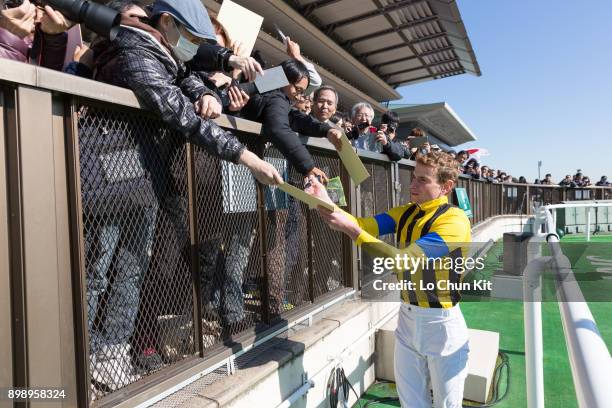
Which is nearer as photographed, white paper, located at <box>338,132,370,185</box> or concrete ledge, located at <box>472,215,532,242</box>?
white paper, located at <box>338,132,370,185</box>

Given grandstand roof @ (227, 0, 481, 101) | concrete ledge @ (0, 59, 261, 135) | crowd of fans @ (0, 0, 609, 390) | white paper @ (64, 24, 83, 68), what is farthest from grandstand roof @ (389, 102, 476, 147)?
concrete ledge @ (0, 59, 261, 135)

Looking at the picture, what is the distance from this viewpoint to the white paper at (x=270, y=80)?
8.79 ft

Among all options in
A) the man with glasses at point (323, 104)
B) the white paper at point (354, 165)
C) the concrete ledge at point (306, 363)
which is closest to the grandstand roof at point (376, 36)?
the man with glasses at point (323, 104)

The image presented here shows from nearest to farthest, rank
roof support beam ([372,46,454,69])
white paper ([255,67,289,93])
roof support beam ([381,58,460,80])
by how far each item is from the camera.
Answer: white paper ([255,67,289,93]) → roof support beam ([372,46,454,69]) → roof support beam ([381,58,460,80])

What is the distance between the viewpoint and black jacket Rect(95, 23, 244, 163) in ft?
6.20

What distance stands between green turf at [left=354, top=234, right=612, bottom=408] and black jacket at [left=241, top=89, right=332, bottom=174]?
2287mm

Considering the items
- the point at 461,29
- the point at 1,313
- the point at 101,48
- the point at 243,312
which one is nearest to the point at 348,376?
the point at 243,312

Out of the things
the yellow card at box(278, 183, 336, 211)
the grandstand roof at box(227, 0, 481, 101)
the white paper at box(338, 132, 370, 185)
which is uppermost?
the grandstand roof at box(227, 0, 481, 101)

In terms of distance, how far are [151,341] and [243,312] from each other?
0.72m

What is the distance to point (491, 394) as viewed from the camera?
146 inches

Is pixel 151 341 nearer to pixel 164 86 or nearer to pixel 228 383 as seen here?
pixel 228 383

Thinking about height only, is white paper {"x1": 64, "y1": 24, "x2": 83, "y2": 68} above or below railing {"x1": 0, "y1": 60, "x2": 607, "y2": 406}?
Answer: above

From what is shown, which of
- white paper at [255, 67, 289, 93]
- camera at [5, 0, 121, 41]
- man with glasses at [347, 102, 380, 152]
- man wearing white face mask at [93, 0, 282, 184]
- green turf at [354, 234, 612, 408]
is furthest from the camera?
man with glasses at [347, 102, 380, 152]

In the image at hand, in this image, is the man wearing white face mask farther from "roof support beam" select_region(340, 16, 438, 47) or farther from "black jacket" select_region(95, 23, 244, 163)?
"roof support beam" select_region(340, 16, 438, 47)
